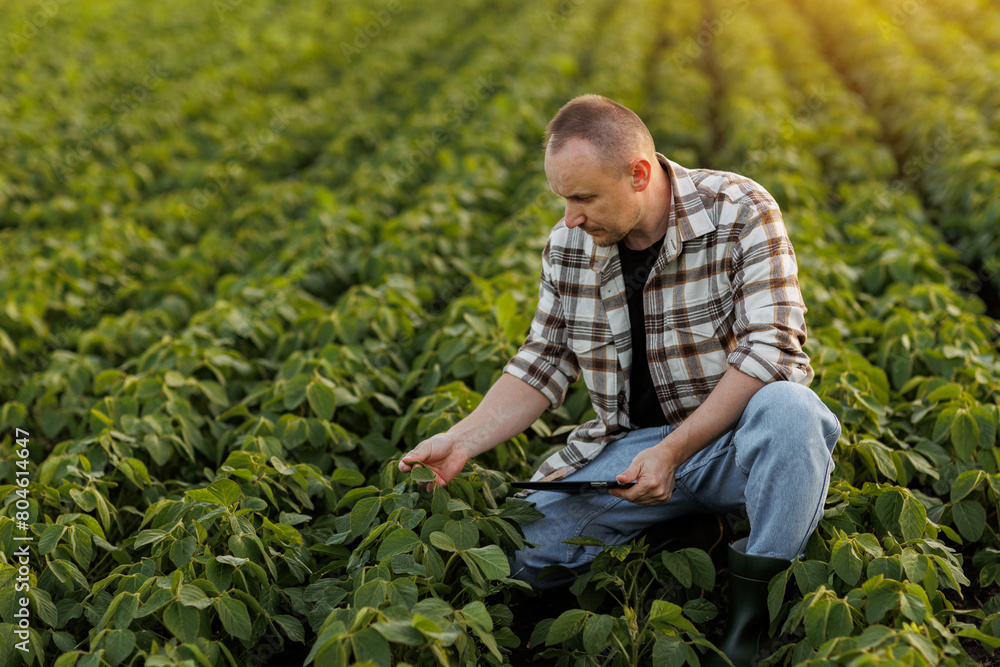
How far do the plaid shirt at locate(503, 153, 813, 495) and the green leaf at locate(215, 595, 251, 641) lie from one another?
837mm

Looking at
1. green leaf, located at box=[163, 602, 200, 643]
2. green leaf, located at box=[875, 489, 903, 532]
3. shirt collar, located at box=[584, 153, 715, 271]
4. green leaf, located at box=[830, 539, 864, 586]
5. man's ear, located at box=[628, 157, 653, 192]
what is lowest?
green leaf, located at box=[875, 489, 903, 532]

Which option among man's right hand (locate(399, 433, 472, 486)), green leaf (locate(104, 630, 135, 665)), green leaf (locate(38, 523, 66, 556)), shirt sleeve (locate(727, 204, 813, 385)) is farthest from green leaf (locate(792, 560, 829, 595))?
green leaf (locate(38, 523, 66, 556))

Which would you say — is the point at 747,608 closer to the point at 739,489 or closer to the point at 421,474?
the point at 739,489

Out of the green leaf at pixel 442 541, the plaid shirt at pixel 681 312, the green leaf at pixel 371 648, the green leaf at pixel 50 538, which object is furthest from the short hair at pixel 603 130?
the green leaf at pixel 50 538

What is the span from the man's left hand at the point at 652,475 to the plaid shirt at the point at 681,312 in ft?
0.85

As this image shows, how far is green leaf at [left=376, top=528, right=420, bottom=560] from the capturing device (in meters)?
1.78

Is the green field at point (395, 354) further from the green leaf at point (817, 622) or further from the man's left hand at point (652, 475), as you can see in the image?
the man's left hand at point (652, 475)

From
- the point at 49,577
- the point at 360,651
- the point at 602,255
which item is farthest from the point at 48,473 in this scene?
the point at 602,255

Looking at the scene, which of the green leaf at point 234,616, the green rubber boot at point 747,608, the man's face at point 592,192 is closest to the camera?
the green leaf at point 234,616

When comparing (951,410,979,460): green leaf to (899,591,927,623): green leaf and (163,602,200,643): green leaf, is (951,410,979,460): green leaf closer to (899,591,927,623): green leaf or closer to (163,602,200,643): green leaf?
(899,591,927,623): green leaf

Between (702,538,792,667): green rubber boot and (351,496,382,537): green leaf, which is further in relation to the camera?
(351,496,382,537): green leaf

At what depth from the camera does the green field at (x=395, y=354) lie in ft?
5.73

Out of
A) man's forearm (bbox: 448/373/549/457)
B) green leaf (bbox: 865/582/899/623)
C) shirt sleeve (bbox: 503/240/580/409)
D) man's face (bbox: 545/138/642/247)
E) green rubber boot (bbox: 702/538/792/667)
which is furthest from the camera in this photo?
shirt sleeve (bbox: 503/240/580/409)

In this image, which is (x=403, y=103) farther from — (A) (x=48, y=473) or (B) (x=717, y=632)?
(B) (x=717, y=632)
